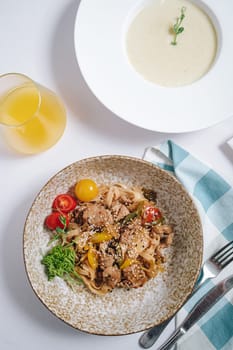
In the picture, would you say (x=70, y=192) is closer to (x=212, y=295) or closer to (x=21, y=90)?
(x=21, y=90)

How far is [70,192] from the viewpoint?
71.9 inches

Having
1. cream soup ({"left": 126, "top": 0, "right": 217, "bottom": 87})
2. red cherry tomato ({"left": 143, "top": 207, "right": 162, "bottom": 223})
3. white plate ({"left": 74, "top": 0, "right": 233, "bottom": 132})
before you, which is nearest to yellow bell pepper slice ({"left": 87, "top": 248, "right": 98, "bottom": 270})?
red cherry tomato ({"left": 143, "top": 207, "right": 162, "bottom": 223})

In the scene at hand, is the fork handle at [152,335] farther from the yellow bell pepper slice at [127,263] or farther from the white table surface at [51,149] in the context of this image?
the yellow bell pepper slice at [127,263]

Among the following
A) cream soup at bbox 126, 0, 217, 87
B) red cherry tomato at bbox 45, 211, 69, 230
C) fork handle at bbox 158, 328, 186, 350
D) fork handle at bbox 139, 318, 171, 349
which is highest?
cream soup at bbox 126, 0, 217, 87

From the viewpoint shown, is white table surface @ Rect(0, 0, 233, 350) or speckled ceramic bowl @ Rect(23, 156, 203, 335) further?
white table surface @ Rect(0, 0, 233, 350)

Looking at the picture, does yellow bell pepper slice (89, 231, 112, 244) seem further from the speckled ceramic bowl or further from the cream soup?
the cream soup

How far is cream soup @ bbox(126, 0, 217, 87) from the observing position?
5.94 feet

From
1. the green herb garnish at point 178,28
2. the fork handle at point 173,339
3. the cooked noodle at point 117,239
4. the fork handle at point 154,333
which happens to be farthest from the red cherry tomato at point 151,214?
the green herb garnish at point 178,28

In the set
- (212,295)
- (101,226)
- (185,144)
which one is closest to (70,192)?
(101,226)

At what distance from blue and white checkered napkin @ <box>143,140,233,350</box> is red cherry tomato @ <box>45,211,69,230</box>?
1.19 feet

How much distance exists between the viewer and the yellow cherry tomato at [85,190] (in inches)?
69.5

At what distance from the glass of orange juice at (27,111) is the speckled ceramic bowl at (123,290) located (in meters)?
0.15

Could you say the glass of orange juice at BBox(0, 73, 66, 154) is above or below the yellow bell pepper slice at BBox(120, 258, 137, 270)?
above

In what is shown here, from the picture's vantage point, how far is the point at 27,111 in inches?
67.9
